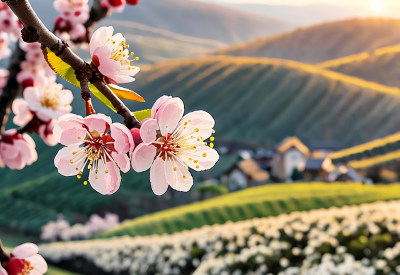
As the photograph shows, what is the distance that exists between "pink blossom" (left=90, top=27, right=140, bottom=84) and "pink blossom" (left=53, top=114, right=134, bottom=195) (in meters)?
0.05

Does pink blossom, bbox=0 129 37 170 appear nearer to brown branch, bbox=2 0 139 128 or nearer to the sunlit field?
the sunlit field

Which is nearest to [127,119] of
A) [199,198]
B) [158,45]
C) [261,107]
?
[199,198]

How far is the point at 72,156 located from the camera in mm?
418

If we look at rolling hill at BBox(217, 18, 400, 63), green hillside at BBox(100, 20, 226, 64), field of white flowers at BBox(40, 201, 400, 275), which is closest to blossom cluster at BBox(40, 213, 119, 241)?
field of white flowers at BBox(40, 201, 400, 275)

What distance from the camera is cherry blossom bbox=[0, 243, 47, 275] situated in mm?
633

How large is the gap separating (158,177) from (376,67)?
38.0 metres

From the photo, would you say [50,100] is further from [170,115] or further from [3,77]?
[170,115]

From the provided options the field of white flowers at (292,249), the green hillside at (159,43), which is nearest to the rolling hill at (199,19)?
the green hillside at (159,43)

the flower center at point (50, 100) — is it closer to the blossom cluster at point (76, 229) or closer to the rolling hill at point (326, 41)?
the blossom cluster at point (76, 229)

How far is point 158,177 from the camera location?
409 mm

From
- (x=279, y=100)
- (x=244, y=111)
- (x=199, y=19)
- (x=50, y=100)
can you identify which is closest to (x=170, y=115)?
(x=50, y=100)

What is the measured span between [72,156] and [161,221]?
760 cm

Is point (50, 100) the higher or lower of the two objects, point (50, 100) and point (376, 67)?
the lower

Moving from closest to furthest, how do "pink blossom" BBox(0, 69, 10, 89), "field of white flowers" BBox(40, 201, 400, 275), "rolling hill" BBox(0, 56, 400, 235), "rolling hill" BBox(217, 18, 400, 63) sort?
"pink blossom" BBox(0, 69, 10, 89) → "field of white flowers" BBox(40, 201, 400, 275) → "rolling hill" BBox(0, 56, 400, 235) → "rolling hill" BBox(217, 18, 400, 63)
